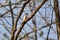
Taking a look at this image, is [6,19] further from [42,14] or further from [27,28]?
[42,14]

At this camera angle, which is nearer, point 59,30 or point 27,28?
point 59,30

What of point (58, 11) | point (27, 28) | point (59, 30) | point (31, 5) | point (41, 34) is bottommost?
point (41, 34)

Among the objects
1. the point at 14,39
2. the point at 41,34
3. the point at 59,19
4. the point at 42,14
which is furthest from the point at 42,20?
the point at 14,39

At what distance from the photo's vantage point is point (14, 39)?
73 centimetres

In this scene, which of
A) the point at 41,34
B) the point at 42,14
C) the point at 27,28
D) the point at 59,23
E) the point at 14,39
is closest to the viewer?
the point at 14,39

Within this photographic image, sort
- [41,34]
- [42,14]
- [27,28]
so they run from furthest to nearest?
[41,34]
[42,14]
[27,28]

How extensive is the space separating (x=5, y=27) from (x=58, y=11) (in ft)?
6.90

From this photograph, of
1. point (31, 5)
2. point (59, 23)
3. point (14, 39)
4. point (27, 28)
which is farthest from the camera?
point (27, 28)

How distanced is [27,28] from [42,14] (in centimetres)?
38

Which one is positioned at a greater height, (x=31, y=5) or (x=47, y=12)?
(x=31, y=5)

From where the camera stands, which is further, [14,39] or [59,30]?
[59,30]

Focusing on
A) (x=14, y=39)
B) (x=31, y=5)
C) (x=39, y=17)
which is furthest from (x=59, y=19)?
(x=39, y=17)

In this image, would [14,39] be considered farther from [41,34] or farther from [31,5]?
[41,34]

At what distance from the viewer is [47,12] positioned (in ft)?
10.7
